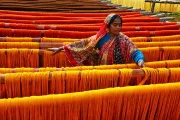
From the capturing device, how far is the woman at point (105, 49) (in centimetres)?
262

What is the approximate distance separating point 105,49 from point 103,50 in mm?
23

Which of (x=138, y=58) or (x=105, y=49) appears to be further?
(x=105, y=49)

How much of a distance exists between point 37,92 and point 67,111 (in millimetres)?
348

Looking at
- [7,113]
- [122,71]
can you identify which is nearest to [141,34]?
[122,71]

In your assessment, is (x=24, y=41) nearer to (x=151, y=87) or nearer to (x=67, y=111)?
(x=67, y=111)

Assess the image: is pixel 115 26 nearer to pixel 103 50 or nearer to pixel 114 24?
pixel 114 24

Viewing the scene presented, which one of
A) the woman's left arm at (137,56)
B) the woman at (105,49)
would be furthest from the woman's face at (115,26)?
the woman's left arm at (137,56)

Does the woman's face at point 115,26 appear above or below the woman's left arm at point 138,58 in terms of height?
above

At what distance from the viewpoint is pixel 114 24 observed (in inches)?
98.9

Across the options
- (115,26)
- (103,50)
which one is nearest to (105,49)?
(103,50)

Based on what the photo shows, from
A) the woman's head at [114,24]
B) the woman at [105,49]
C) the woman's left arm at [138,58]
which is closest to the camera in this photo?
the woman's left arm at [138,58]

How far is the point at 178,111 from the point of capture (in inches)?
81.3

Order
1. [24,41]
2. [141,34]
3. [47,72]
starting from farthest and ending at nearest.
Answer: [141,34] → [24,41] → [47,72]

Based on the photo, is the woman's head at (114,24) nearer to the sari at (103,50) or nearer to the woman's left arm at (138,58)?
the sari at (103,50)
